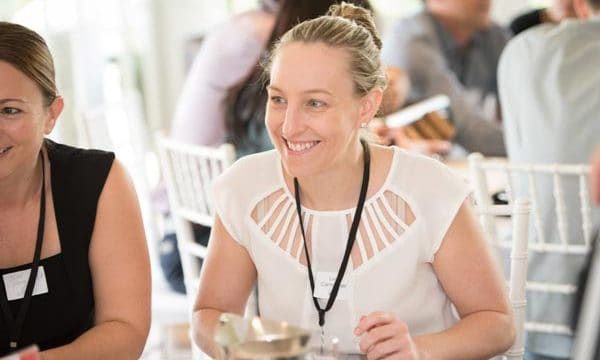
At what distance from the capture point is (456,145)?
4402 mm

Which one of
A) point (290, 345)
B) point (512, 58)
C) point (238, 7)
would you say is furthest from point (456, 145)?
point (290, 345)

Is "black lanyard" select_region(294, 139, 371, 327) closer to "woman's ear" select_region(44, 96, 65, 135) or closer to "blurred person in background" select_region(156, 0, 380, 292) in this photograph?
"woman's ear" select_region(44, 96, 65, 135)

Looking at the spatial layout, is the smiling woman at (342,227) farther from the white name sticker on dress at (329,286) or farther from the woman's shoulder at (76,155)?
the woman's shoulder at (76,155)

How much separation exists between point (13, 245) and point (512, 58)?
1.64m

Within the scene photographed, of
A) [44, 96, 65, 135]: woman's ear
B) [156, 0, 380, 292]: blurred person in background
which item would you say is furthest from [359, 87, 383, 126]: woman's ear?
[156, 0, 380, 292]: blurred person in background

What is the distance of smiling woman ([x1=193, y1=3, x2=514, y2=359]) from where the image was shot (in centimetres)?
189

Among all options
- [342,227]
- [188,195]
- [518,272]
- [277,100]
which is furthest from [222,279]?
[188,195]

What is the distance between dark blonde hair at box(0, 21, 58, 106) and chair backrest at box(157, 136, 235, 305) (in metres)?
1.00

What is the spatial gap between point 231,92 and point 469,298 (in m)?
1.80

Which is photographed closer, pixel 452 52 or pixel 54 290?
pixel 54 290

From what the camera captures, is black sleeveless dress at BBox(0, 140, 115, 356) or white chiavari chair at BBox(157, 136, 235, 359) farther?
white chiavari chair at BBox(157, 136, 235, 359)

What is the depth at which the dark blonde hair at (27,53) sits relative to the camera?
1.91 meters

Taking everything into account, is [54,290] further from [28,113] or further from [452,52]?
[452,52]

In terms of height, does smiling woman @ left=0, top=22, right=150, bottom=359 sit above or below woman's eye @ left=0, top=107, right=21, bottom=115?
below
